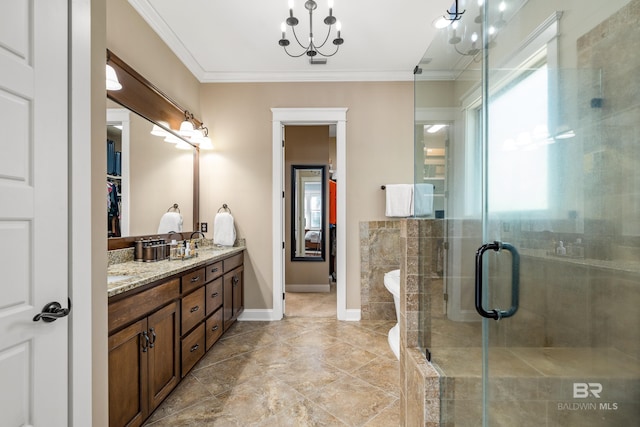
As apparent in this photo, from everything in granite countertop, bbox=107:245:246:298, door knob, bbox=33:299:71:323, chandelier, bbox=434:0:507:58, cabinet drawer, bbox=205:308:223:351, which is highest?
chandelier, bbox=434:0:507:58

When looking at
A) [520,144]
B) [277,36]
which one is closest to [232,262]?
[277,36]

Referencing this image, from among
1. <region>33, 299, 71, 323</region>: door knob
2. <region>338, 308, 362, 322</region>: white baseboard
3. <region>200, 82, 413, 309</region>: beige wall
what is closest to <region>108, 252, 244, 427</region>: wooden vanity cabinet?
<region>33, 299, 71, 323</region>: door knob

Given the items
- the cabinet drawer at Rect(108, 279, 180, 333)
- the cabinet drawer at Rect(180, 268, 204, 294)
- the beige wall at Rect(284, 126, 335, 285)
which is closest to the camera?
the cabinet drawer at Rect(108, 279, 180, 333)

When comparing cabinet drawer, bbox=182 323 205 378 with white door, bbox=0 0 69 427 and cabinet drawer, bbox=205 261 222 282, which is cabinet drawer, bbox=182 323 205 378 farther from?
white door, bbox=0 0 69 427

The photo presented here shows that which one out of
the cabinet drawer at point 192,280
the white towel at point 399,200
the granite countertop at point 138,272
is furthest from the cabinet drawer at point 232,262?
the white towel at point 399,200

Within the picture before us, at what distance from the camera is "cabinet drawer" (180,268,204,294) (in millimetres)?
2055

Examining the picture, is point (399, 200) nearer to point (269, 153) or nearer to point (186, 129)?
point (269, 153)

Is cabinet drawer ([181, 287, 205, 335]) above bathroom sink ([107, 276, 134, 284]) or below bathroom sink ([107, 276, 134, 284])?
below

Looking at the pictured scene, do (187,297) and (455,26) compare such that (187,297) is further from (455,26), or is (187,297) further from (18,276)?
(455,26)

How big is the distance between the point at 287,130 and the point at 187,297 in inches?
127

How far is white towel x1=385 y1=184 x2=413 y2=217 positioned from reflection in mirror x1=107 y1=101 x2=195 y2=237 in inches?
88.7

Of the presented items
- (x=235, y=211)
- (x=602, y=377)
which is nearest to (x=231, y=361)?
(x=235, y=211)

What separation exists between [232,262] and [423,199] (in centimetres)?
215

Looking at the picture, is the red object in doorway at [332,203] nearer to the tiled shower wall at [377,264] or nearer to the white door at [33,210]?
the tiled shower wall at [377,264]
